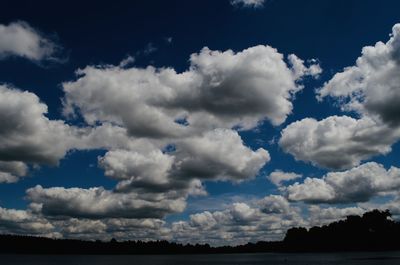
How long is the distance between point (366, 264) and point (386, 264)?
10.1 metres

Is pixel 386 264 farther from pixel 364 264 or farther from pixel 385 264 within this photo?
pixel 364 264

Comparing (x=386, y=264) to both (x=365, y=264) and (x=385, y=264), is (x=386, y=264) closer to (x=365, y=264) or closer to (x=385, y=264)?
(x=385, y=264)

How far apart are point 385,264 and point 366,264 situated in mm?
10116

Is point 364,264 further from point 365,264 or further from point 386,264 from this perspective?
point 386,264

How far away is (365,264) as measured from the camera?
6447 inches

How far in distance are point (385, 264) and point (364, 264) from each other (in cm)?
1068

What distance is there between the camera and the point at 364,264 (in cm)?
16400

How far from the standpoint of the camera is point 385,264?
154m

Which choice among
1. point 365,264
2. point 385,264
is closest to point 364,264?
point 365,264

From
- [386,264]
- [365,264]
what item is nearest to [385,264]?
[386,264]

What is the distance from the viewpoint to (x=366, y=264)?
6442 inches

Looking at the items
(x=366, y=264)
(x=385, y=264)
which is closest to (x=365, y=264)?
(x=366, y=264)

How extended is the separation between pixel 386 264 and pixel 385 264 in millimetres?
414

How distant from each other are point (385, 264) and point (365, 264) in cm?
1034
